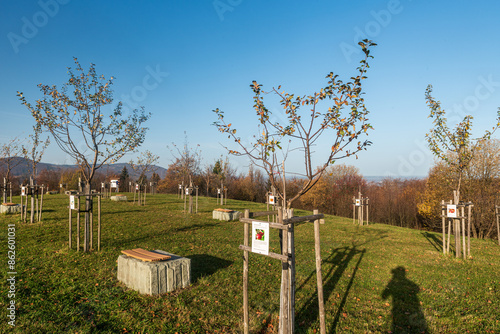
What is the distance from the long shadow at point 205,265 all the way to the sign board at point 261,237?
332 cm

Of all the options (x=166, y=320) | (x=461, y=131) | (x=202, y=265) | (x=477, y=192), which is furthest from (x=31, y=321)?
(x=477, y=192)

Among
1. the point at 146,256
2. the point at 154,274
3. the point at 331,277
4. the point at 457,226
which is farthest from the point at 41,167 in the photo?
the point at 457,226

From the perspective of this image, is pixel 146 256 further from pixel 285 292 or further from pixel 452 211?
pixel 452 211

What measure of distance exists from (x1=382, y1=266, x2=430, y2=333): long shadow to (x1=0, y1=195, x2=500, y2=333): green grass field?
0.07ft

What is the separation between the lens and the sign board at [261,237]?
3.40 meters

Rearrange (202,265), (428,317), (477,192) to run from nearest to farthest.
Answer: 1. (428,317)
2. (202,265)
3. (477,192)

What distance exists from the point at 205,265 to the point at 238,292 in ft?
6.02

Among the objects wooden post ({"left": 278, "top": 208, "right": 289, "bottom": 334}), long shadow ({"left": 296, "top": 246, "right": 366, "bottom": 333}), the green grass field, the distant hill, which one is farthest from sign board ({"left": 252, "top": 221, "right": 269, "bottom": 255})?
the distant hill

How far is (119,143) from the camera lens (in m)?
9.88

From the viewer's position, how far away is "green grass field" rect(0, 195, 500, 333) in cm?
442

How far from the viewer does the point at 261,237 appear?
11.4 feet

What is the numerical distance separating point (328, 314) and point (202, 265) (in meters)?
3.55

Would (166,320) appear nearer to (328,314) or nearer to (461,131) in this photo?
(328,314)

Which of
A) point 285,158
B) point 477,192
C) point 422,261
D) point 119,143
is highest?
point 119,143
